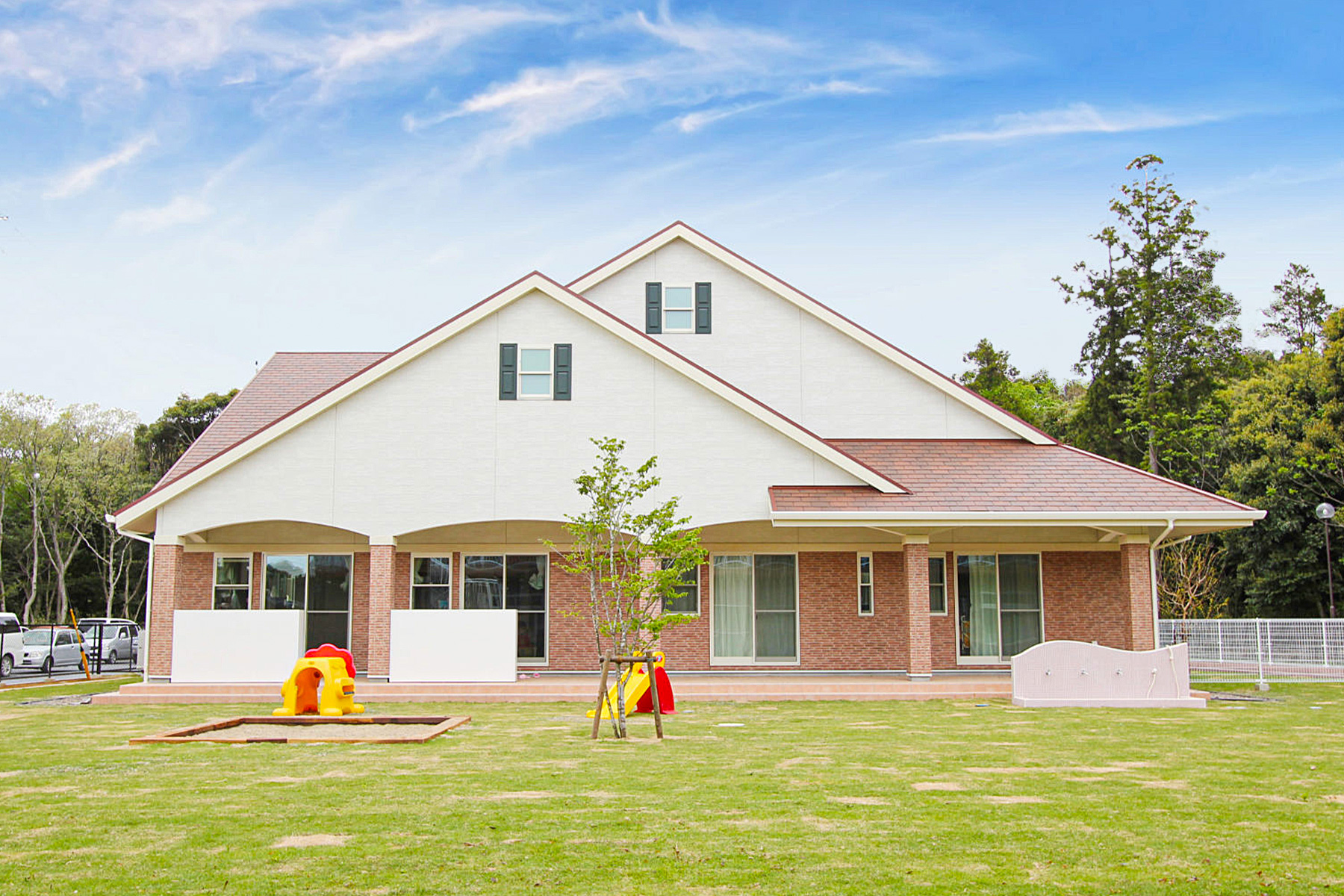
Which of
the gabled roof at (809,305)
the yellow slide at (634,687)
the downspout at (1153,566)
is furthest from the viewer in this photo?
the gabled roof at (809,305)

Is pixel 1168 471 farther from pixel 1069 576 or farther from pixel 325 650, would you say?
pixel 325 650

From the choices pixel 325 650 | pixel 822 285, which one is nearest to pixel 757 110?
pixel 325 650

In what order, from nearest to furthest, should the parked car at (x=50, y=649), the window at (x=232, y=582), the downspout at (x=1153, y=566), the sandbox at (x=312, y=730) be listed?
the sandbox at (x=312, y=730) → the downspout at (x=1153, y=566) → the window at (x=232, y=582) → the parked car at (x=50, y=649)

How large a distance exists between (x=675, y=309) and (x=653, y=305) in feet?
1.63

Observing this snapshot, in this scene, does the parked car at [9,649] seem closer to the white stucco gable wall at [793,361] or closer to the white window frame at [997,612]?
the white stucco gable wall at [793,361]

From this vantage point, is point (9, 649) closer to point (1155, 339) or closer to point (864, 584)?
point (864, 584)

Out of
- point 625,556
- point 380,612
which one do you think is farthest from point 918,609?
point 380,612

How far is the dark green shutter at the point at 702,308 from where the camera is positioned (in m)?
25.4

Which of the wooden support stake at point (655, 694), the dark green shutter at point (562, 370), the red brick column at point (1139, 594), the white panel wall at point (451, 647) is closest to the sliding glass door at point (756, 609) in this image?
the white panel wall at point (451, 647)

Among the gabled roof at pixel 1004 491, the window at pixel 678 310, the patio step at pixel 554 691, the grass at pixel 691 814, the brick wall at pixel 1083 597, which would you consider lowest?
the patio step at pixel 554 691

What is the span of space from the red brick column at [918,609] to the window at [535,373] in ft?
24.2

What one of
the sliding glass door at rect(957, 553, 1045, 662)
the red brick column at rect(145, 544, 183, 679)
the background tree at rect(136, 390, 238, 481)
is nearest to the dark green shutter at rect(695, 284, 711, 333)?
the sliding glass door at rect(957, 553, 1045, 662)

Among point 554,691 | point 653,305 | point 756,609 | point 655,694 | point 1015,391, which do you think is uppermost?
point 1015,391

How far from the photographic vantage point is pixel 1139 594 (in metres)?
21.4
